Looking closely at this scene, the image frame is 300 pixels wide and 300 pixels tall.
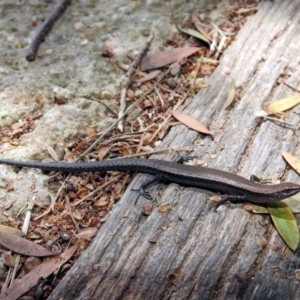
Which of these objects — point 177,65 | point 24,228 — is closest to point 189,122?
point 177,65

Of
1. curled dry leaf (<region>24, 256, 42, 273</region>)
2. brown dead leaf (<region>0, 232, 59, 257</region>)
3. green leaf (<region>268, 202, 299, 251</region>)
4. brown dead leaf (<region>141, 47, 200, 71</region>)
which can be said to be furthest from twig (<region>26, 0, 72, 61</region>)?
green leaf (<region>268, 202, 299, 251</region>)

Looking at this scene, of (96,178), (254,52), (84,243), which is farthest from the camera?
(254,52)

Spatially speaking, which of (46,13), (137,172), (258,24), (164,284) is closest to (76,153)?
(137,172)

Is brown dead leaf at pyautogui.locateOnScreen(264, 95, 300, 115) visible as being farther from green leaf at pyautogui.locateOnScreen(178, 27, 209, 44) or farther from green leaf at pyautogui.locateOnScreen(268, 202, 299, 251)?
green leaf at pyautogui.locateOnScreen(178, 27, 209, 44)

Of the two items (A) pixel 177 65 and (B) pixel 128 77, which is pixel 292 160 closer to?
(A) pixel 177 65

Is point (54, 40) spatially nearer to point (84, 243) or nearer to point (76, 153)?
point (76, 153)

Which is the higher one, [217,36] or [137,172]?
[217,36]
